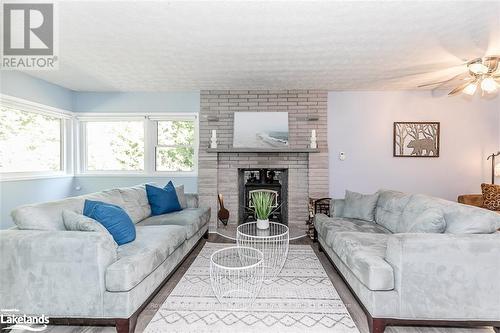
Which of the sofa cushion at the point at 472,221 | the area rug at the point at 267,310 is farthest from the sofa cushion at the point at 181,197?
the sofa cushion at the point at 472,221

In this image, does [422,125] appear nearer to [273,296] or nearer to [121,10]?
[273,296]

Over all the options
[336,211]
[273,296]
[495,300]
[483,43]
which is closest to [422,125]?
[483,43]

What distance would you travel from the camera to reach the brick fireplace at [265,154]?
15.4ft

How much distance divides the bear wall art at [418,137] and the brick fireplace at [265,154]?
4.18 ft

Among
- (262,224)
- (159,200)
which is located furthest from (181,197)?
(262,224)

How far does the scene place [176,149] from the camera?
500 cm

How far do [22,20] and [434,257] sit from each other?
3.82m

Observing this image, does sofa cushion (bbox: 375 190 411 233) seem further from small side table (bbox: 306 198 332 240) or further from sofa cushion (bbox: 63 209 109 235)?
sofa cushion (bbox: 63 209 109 235)

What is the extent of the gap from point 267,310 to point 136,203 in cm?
209

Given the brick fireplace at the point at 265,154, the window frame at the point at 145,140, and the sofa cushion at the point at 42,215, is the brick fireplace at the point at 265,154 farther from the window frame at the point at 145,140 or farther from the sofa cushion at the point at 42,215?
the sofa cushion at the point at 42,215

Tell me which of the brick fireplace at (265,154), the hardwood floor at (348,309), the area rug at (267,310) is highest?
the brick fireplace at (265,154)

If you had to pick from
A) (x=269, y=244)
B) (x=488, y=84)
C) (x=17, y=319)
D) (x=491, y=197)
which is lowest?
(x=17, y=319)

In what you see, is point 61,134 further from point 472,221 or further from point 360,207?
point 472,221

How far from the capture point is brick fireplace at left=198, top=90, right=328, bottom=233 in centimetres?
468
